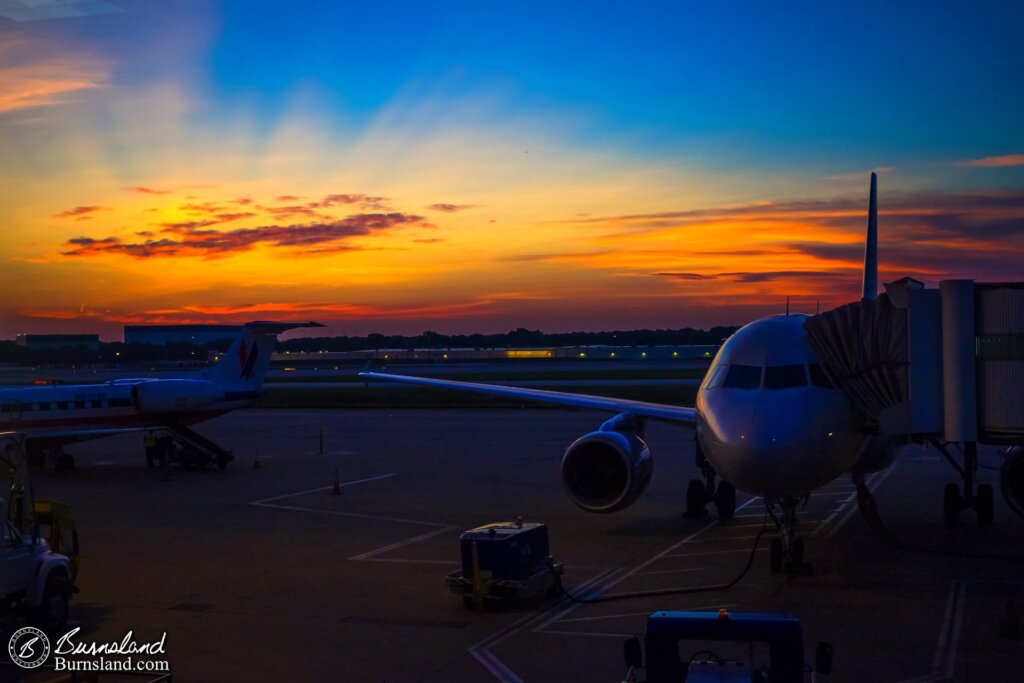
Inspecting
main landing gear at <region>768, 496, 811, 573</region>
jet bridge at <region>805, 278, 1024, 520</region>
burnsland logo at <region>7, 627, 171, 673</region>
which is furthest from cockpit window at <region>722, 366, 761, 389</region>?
burnsland logo at <region>7, 627, 171, 673</region>

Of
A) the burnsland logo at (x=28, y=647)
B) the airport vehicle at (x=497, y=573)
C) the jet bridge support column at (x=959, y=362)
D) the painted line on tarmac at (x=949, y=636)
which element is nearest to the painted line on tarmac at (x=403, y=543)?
the airport vehicle at (x=497, y=573)

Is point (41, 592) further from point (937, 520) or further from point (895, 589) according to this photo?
point (937, 520)

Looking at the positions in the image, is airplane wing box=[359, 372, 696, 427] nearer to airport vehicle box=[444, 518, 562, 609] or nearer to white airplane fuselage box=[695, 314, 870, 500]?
white airplane fuselage box=[695, 314, 870, 500]

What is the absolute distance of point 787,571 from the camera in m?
16.3

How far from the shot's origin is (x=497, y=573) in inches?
581

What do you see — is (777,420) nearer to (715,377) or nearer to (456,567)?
(715,377)

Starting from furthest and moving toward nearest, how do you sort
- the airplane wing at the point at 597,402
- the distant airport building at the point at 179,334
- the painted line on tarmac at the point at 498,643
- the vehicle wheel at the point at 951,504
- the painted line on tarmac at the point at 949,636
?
the distant airport building at the point at 179,334 → the vehicle wheel at the point at 951,504 → the airplane wing at the point at 597,402 → the painted line on tarmac at the point at 498,643 → the painted line on tarmac at the point at 949,636

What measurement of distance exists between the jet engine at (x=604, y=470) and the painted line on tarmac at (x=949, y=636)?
5.74 meters

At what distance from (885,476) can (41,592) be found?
23.5m

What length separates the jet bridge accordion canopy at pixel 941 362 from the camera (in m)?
15.1

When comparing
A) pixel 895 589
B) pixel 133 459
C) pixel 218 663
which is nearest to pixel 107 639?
pixel 218 663

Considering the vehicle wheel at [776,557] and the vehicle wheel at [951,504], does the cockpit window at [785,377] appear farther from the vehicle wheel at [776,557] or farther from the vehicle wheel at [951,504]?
the vehicle wheel at [951,504]

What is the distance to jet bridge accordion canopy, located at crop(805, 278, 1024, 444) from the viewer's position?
15070 millimetres

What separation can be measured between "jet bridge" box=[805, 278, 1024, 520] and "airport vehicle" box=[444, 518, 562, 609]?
5.44 metres
